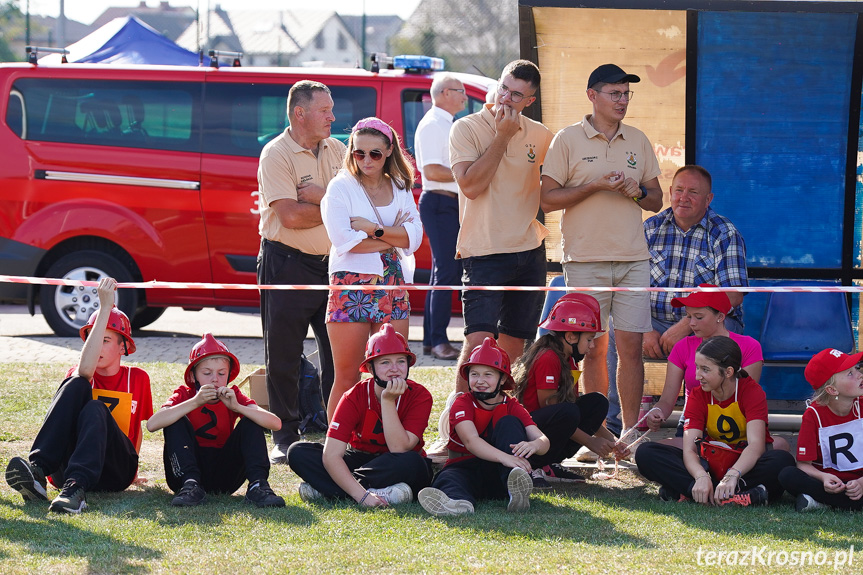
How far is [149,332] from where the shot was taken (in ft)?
35.9

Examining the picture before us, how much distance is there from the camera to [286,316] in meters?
6.07

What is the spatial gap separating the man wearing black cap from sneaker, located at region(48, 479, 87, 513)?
8.92ft

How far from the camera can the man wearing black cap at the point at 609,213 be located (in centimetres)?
606

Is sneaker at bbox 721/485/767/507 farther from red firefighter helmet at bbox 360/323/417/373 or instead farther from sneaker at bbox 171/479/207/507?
sneaker at bbox 171/479/207/507

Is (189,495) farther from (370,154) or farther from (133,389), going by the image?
(370,154)

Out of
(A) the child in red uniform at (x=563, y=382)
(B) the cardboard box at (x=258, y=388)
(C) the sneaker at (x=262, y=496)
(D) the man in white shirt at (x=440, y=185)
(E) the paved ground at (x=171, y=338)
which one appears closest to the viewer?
(C) the sneaker at (x=262, y=496)

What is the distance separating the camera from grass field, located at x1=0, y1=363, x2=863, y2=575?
13.3 feet

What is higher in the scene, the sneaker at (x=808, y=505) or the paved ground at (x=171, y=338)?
the paved ground at (x=171, y=338)

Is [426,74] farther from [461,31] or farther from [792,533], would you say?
[461,31]

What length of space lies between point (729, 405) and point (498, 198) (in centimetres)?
166

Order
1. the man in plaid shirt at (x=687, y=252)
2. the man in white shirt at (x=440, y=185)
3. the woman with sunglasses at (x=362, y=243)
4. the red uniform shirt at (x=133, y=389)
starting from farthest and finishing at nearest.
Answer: the man in white shirt at (x=440, y=185) → the man in plaid shirt at (x=687, y=252) → the woman with sunglasses at (x=362, y=243) → the red uniform shirt at (x=133, y=389)

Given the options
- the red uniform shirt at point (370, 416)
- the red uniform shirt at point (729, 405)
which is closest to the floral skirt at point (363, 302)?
the red uniform shirt at point (370, 416)

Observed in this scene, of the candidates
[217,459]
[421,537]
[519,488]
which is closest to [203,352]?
[217,459]

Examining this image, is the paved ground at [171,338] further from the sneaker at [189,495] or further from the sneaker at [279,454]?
the sneaker at [189,495]
